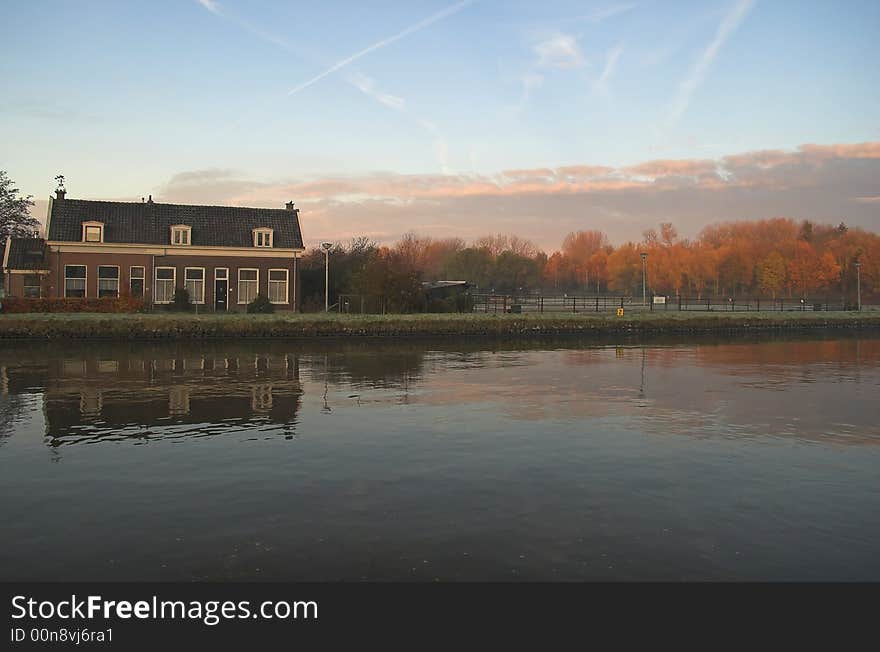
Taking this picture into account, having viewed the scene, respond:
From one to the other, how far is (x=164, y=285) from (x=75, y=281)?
5.10 m

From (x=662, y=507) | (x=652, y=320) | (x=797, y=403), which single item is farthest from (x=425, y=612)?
(x=652, y=320)

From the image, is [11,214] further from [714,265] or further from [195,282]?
[714,265]

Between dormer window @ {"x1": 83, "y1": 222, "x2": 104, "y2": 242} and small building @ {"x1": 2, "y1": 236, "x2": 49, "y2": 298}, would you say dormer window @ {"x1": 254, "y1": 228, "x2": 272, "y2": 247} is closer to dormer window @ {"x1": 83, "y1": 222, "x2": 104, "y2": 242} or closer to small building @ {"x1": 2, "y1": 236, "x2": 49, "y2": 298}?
dormer window @ {"x1": 83, "y1": 222, "x2": 104, "y2": 242}

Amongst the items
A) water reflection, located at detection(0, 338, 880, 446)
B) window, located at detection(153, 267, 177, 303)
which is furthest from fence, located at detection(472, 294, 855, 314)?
water reflection, located at detection(0, 338, 880, 446)

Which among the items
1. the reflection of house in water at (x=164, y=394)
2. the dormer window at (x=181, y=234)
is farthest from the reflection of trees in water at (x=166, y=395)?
the dormer window at (x=181, y=234)

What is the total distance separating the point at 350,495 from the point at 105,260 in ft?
140

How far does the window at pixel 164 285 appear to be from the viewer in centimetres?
4631

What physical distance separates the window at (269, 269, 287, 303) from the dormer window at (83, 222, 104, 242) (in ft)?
34.6

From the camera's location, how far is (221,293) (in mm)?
47312

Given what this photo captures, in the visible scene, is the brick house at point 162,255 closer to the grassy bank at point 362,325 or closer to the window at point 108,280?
the window at point 108,280

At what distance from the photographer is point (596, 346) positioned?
32812mm

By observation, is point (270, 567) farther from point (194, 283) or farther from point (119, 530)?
point (194, 283)

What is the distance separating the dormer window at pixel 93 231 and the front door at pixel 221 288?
7224mm

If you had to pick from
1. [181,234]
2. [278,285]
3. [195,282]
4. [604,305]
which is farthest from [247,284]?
[604,305]
